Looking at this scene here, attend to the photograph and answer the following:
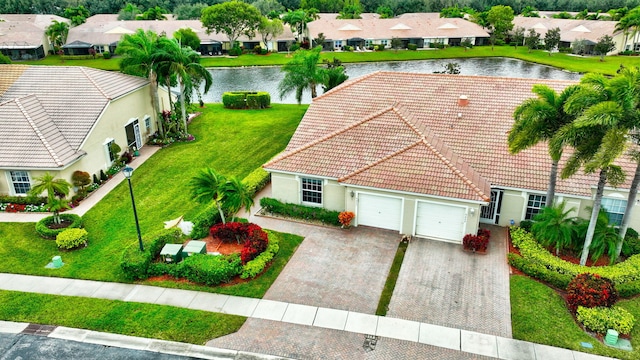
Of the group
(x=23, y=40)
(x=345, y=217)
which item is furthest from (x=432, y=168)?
(x=23, y=40)

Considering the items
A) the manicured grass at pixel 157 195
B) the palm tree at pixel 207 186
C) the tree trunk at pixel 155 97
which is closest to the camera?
the manicured grass at pixel 157 195

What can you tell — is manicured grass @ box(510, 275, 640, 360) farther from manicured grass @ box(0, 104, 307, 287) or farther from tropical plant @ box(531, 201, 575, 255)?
manicured grass @ box(0, 104, 307, 287)

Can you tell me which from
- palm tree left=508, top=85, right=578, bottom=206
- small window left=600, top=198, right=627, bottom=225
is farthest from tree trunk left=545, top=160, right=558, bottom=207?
small window left=600, top=198, right=627, bottom=225

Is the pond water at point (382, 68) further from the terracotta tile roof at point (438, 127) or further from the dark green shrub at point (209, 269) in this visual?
the dark green shrub at point (209, 269)

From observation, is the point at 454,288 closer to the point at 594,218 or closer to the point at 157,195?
the point at 594,218

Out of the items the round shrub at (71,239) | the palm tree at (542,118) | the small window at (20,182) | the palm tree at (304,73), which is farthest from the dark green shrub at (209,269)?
the palm tree at (304,73)
